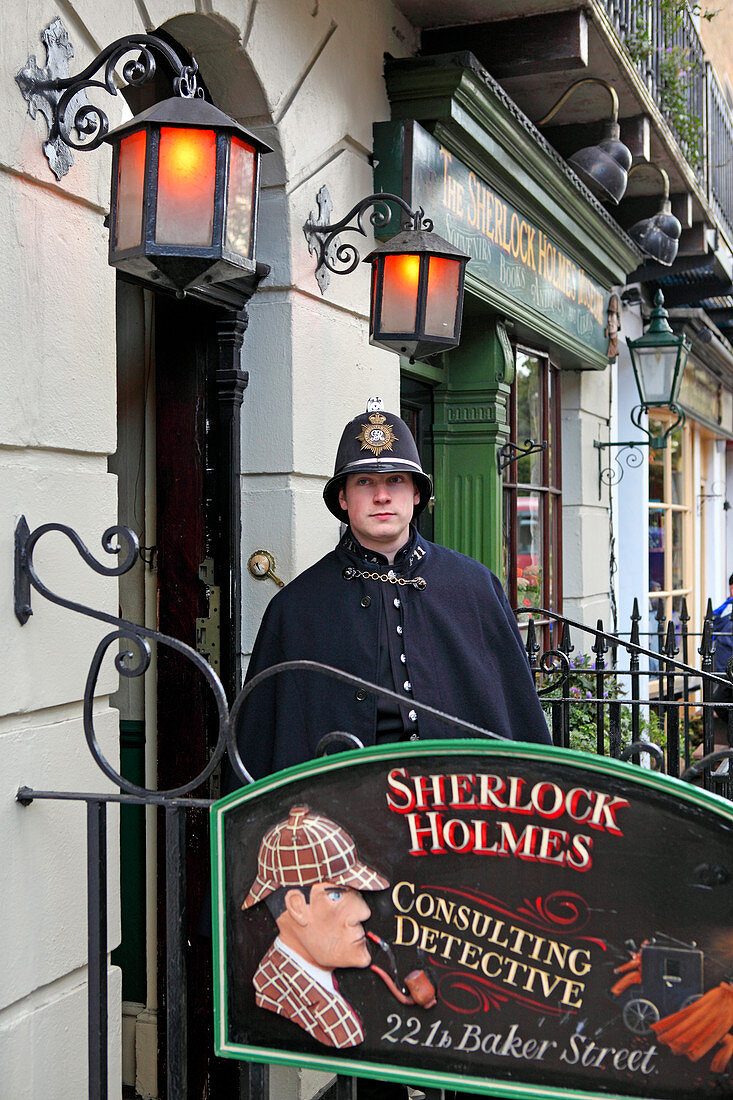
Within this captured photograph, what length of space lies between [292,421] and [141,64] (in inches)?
48.4

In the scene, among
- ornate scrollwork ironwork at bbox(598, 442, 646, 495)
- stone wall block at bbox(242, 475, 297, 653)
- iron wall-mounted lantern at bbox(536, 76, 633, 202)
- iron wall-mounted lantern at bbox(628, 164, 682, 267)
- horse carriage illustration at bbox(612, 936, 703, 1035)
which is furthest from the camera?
ornate scrollwork ironwork at bbox(598, 442, 646, 495)

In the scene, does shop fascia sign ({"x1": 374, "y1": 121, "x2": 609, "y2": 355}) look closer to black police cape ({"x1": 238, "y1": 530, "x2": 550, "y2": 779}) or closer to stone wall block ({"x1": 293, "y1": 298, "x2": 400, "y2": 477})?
stone wall block ({"x1": 293, "y1": 298, "x2": 400, "y2": 477})

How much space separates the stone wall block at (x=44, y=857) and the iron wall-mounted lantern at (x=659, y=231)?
16.9 feet

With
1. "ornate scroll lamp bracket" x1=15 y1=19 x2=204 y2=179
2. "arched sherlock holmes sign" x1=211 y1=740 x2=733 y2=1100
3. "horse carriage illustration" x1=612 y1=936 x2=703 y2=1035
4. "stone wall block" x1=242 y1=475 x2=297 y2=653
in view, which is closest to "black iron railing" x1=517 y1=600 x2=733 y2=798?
"arched sherlock holmes sign" x1=211 y1=740 x2=733 y2=1100

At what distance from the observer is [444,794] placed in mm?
1828

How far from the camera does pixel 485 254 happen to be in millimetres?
4859

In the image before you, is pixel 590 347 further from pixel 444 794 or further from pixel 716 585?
pixel 716 585

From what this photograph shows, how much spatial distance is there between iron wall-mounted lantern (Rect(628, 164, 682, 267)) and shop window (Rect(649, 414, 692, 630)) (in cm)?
274

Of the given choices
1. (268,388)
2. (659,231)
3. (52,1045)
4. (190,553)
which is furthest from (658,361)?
(52,1045)

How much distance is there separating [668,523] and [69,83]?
8894mm

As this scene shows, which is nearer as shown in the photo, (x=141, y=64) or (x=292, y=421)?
(x=141, y=64)

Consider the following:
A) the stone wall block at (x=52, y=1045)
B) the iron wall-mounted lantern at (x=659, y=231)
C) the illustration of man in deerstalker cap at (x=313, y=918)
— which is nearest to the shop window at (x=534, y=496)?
the iron wall-mounted lantern at (x=659, y=231)

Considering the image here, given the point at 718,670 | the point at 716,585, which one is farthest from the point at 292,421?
the point at 716,585

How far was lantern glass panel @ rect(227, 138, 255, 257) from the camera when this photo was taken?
91.3 inches
